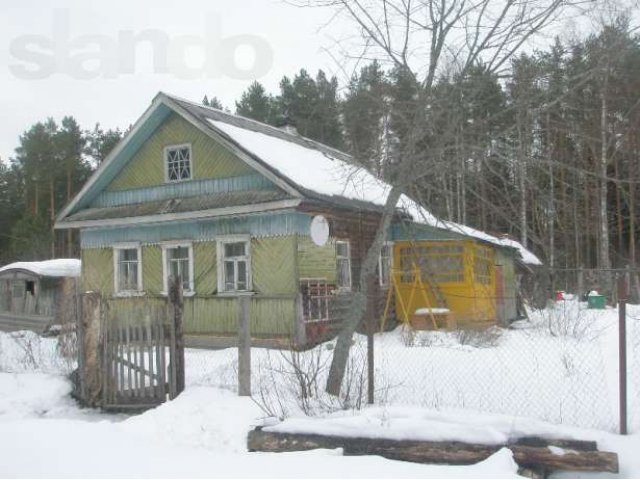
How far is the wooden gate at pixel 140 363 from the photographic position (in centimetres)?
775

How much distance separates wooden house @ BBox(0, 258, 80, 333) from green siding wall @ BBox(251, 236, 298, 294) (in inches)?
293

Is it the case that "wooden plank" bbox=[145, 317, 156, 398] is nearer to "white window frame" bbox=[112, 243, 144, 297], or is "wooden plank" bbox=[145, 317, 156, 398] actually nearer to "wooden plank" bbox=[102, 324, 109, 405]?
"wooden plank" bbox=[102, 324, 109, 405]

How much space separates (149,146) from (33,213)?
27619mm

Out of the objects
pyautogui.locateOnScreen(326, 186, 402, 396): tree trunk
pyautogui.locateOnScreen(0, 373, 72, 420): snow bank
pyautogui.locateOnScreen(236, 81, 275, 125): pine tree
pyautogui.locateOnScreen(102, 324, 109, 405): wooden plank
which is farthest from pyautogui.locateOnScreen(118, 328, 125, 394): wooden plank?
pyautogui.locateOnScreen(236, 81, 275, 125): pine tree

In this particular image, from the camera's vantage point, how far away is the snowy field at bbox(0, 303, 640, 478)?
490cm

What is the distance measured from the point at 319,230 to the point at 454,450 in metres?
8.42

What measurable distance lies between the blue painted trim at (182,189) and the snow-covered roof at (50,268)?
4.64 m

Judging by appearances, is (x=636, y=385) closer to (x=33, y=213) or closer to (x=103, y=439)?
(x=103, y=439)

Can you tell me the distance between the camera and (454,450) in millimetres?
4988

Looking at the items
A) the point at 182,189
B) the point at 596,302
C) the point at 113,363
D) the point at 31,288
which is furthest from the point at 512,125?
the point at 31,288

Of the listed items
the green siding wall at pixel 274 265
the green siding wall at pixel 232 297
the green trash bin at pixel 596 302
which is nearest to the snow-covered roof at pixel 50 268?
→ the green siding wall at pixel 232 297

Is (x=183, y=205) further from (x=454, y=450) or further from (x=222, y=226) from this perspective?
(x=454, y=450)

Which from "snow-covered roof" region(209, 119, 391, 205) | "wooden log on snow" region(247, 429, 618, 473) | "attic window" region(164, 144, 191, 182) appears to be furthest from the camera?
"attic window" region(164, 144, 191, 182)

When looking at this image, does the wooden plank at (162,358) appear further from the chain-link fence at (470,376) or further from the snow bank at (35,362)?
the snow bank at (35,362)
